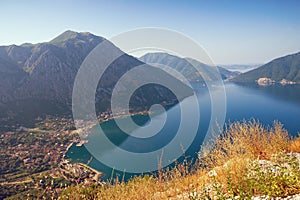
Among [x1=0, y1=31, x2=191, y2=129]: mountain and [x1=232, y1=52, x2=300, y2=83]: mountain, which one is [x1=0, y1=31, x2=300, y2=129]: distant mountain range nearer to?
[x1=0, y1=31, x2=191, y2=129]: mountain

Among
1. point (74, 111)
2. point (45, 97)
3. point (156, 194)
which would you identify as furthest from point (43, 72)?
point (156, 194)

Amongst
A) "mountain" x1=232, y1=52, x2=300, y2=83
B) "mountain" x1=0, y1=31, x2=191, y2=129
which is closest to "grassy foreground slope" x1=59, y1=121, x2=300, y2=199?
"mountain" x1=0, y1=31, x2=191, y2=129

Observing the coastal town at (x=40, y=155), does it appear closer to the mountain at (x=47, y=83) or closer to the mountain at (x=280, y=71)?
the mountain at (x=47, y=83)

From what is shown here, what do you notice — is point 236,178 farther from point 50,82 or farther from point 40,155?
point 50,82

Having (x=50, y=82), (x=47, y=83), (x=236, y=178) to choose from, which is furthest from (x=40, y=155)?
(x=236, y=178)

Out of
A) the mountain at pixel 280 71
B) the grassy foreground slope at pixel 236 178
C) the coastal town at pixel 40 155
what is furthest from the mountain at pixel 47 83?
the grassy foreground slope at pixel 236 178

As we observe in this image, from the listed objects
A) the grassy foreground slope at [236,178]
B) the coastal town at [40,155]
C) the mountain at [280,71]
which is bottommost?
the coastal town at [40,155]
